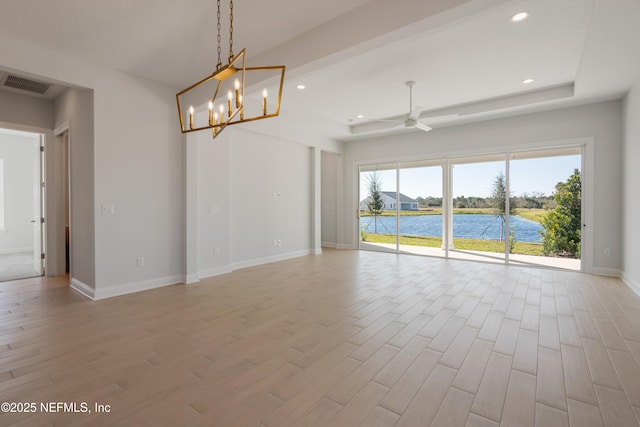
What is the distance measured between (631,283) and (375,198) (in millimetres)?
5121

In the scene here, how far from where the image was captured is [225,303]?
3838mm

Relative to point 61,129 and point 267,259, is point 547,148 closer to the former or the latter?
point 267,259

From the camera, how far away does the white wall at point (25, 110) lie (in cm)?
463

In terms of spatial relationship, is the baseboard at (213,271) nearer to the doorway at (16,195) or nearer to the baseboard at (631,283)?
the doorway at (16,195)

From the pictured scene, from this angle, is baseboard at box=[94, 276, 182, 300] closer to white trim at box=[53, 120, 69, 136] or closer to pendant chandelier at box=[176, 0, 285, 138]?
pendant chandelier at box=[176, 0, 285, 138]

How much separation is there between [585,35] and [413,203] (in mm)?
4618

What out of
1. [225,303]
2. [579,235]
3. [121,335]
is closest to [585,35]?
[579,235]

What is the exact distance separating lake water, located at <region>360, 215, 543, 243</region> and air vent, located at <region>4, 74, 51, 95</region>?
6.99 meters

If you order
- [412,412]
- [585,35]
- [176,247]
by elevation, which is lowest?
[412,412]

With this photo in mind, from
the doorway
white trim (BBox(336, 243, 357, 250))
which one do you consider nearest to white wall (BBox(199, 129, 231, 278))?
white trim (BBox(336, 243, 357, 250))

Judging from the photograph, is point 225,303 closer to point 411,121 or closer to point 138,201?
point 138,201

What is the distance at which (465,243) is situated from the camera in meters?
7.16

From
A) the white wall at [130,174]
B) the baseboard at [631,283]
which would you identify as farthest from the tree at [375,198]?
the white wall at [130,174]

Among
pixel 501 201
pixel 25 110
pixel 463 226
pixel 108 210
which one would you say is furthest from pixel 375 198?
pixel 25 110
